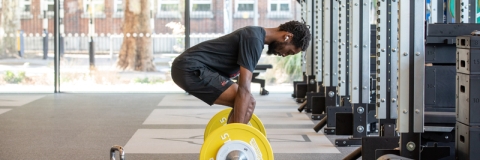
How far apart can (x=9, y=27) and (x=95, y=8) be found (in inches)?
56.0

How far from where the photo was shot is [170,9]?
11.5m

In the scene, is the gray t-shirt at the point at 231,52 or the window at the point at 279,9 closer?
the gray t-shirt at the point at 231,52

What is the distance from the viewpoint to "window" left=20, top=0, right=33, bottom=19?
1152cm

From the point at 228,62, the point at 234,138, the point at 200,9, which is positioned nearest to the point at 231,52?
the point at 228,62

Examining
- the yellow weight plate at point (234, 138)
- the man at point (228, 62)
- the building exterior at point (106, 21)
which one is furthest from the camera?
the building exterior at point (106, 21)

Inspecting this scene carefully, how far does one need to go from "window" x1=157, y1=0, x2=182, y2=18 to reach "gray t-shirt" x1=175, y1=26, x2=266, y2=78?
6.92m

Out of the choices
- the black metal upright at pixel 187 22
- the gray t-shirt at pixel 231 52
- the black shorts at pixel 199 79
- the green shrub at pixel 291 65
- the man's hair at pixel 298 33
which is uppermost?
the black metal upright at pixel 187 22

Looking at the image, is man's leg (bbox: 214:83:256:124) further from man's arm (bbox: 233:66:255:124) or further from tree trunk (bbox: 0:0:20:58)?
tree trunk (bbox: 0:0:20:58)

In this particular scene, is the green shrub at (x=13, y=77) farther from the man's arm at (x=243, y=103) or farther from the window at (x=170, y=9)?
the man's arm at (x=243, y=103)

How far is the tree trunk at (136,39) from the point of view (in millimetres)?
11508

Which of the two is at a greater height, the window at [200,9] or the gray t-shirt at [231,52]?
the window at [200,9]

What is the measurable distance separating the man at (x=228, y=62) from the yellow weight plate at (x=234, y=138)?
Result: 0.42 feet

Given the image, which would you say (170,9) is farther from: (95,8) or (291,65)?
(291,65)

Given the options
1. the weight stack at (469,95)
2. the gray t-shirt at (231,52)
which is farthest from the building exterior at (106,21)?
the weight stack at (469,95)
